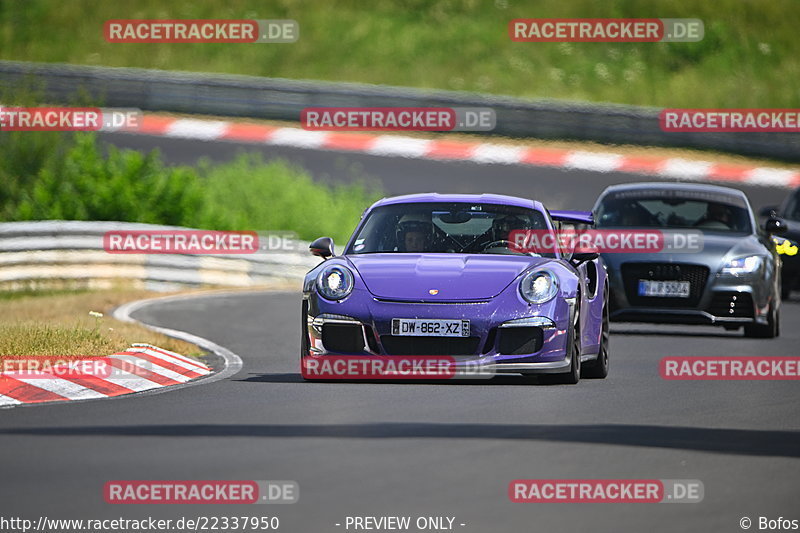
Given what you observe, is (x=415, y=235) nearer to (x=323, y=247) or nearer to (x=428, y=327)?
(x=323, y=247)

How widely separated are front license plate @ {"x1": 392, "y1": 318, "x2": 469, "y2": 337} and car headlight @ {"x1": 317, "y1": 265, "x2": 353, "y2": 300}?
0.45 metres

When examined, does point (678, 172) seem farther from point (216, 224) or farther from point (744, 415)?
point (744, 415)

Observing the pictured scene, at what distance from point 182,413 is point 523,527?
3.79 metres

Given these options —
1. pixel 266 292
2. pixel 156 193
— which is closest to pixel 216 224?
pixel 156 193

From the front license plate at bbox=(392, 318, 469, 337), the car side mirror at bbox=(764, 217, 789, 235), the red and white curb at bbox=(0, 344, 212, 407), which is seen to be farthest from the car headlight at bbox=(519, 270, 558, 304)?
the car side mirror at bbox=(764, 217, 789, 235)

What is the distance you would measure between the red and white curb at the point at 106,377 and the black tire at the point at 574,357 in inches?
102

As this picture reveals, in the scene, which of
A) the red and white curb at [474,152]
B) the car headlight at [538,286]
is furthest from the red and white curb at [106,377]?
the red and white curb at [474,152]

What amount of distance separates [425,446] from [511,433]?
0.72m

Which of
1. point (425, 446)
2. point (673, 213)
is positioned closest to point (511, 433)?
point (425, 446)

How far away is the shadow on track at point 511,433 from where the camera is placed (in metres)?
9.30

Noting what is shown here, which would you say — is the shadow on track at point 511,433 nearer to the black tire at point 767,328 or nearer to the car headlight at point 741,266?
the car headlight at point 741,266

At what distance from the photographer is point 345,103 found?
32.5m

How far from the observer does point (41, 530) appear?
6789 mm

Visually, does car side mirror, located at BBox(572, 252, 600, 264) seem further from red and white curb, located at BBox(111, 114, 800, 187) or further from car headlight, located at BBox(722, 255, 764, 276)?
red and white curb, located at BBox(111, 114, 800, 187)
